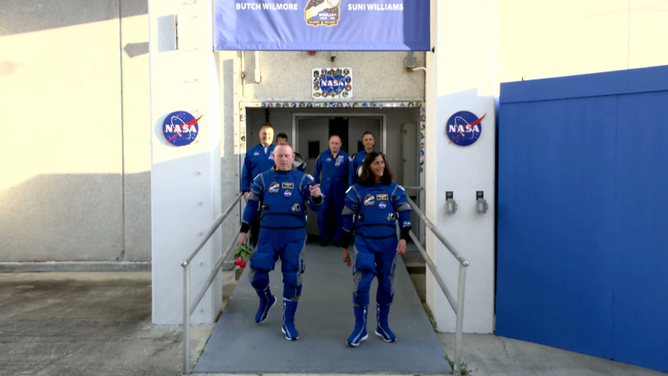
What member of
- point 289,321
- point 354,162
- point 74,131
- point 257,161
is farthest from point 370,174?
point 74,131

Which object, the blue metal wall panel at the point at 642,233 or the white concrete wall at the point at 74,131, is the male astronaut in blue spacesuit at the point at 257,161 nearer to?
the white concrete wall at the point at 74,131

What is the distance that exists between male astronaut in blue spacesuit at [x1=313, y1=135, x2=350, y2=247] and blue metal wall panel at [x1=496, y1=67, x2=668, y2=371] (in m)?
2.50

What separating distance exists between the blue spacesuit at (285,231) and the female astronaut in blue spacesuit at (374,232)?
0.37 metres

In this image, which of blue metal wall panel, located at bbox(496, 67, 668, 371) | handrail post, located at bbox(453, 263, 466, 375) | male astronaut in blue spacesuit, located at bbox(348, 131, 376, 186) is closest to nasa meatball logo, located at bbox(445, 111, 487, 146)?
blue metal wall panel, located at bbox(496, 67, 668, 371)

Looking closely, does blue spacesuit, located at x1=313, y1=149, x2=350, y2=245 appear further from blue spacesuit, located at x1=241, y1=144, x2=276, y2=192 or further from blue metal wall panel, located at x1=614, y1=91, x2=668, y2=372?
blue metal wall panel, located at x1=614, y1=91, x2=668, y2=372

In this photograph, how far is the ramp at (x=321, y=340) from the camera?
4.21 m

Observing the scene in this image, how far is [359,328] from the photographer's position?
4.53m

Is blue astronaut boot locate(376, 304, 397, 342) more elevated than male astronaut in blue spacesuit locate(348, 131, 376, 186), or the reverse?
male astronaut in blue spacesuit locate(348, 131, 376, 186)

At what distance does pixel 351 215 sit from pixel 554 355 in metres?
2.15

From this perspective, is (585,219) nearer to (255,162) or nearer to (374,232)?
(374,232)

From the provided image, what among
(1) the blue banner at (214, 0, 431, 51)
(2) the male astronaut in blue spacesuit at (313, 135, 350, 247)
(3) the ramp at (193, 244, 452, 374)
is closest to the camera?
(3) the ramp at (193, 244, 452, 374)

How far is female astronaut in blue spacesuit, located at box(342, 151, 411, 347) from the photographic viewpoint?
4.45 metres

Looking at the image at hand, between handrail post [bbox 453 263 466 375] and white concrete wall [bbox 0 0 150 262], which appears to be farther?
white concrete wall [bbox 0 0 150 262]

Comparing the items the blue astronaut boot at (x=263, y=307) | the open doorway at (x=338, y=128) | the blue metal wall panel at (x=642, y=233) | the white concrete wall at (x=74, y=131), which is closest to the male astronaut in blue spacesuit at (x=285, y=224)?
the blue astronaut boot at (x=263, y=307)
